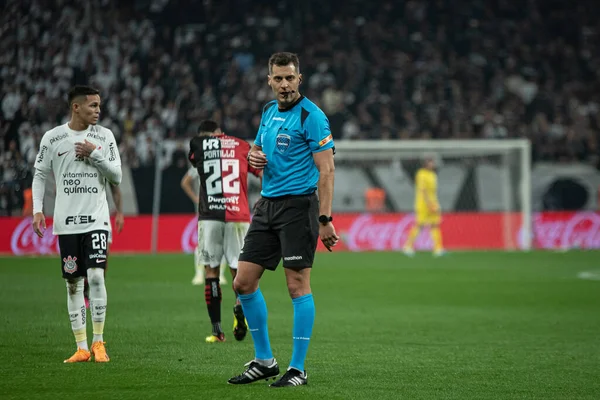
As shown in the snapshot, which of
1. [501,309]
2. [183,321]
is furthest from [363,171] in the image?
[183,321]

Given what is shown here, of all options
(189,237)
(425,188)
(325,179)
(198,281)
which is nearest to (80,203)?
(325,179)

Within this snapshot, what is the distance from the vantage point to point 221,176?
1056 cm

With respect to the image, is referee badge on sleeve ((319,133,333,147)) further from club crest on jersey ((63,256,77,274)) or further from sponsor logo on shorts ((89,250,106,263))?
club crest on jersey ((63,256,77,274))

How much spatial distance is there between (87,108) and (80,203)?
80cm

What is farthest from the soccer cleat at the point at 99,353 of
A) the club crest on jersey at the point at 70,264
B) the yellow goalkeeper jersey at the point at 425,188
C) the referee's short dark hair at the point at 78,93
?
the yellow goalkeeper jersey at the point at 425,188

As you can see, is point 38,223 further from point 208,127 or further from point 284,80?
point 208,127

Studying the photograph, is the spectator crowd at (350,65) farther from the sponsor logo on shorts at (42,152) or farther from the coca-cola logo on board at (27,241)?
the sponsor logo on shorts at (42,152)

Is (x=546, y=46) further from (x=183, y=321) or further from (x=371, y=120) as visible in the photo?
(x=183, y=321)

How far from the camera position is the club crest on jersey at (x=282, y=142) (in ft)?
23.5

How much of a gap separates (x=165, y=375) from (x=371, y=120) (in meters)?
23.3

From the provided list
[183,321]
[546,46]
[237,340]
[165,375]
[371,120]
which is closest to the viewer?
[165,375]

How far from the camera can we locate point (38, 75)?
23.3 metres

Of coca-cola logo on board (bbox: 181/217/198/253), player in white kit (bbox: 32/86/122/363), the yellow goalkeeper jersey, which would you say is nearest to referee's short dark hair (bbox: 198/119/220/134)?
player in white kit (bbox: 32/86/122/363)

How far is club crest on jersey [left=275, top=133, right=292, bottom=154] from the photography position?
715 cm
